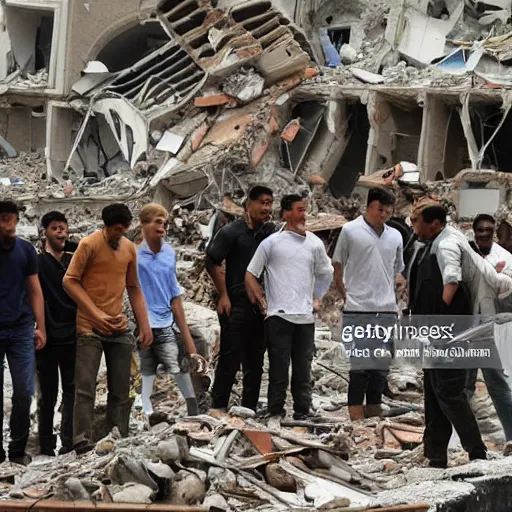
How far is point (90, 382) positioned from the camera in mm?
10430

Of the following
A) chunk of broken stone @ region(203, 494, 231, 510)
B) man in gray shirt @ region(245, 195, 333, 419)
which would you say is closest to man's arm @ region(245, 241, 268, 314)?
man in gray shirt @ region(245, 195, 333, 419)

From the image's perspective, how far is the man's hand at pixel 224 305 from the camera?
11.8m

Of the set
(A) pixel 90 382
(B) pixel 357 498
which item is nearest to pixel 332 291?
(A) pixel 90 382

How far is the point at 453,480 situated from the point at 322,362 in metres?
6.87

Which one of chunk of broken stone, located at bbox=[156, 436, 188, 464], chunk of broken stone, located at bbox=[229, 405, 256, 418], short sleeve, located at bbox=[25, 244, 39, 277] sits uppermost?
short sleeve, located at bbox=[25, 244, 39, 277]

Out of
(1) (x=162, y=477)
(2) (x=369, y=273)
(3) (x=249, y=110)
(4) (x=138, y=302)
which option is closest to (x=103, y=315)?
(4) (x=138, y=302)

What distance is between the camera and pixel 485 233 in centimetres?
1105

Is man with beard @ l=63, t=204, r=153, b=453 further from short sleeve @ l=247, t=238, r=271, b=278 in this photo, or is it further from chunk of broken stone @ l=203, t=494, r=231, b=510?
chunk of broken stone @ l=203, t=494, r=231, b=510

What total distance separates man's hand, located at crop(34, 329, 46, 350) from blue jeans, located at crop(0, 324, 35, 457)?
37 millimetres

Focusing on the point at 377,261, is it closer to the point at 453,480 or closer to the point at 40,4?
the point at 453,480

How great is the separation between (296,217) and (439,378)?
2.38 meters

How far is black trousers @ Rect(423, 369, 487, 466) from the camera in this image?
31.5 feet

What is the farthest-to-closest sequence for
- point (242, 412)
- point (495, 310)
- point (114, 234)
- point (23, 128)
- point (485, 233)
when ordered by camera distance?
point (23, 128)
point (242, 412)
point (485, 233)
point (114, 234)
point (495, 310)

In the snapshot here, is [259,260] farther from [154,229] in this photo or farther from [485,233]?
[485,233]
